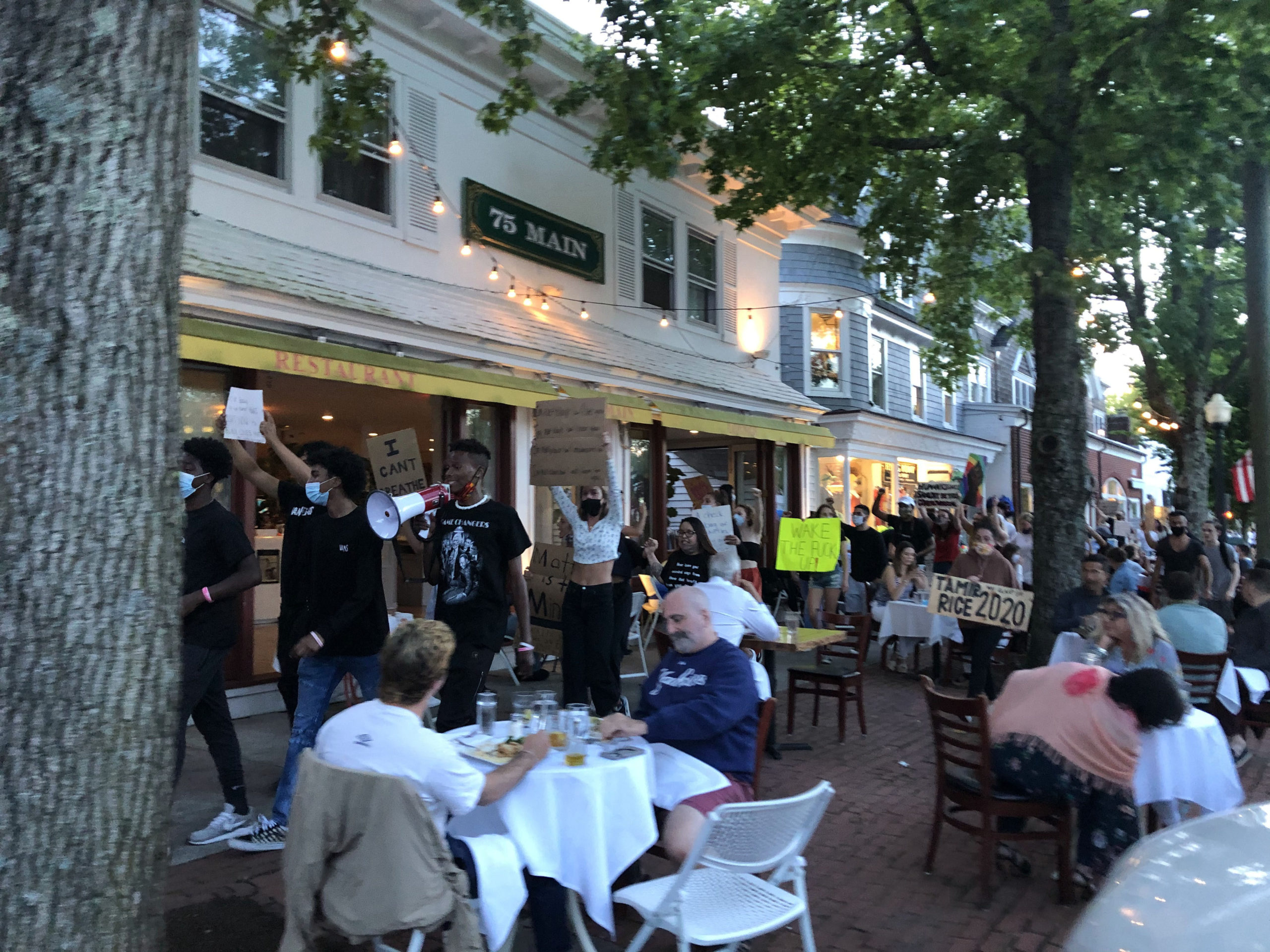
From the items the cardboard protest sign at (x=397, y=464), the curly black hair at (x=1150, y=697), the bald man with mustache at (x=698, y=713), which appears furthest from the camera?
the cardboard protest sign at (x=397, y=464)

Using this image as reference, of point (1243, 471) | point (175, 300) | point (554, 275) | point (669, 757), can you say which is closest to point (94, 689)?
point (175, 300)

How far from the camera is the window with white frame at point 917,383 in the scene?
23.8m

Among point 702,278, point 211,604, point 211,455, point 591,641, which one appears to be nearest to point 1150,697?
point 591,641

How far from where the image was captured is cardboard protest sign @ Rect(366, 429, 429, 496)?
6.91 meters

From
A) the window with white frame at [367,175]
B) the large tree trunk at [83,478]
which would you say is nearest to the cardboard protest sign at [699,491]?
the window with white frame at [367,175]

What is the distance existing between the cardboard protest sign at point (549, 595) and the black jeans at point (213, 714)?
354 cm

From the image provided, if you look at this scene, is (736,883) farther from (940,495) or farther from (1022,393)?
(1022,393)

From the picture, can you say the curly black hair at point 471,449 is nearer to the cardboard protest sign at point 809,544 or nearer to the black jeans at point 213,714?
the black jeans at point 213,714

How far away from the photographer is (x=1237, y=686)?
258 inches

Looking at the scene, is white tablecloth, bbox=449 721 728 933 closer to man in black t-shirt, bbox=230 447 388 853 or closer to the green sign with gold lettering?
man in black t-shirt, bbox=230 447 388 853

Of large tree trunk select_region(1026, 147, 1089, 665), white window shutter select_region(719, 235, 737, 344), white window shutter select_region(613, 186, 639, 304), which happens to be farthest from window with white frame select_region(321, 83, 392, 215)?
white window shutter select_region(719, 235, 737, 344)

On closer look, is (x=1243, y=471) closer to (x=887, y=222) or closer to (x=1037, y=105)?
(x=887, y=222)

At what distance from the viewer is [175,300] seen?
2.45m

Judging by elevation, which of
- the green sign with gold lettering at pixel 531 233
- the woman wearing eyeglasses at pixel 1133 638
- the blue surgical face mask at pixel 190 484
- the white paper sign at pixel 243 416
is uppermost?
the green sign with gold lettering at pixel 531 233
